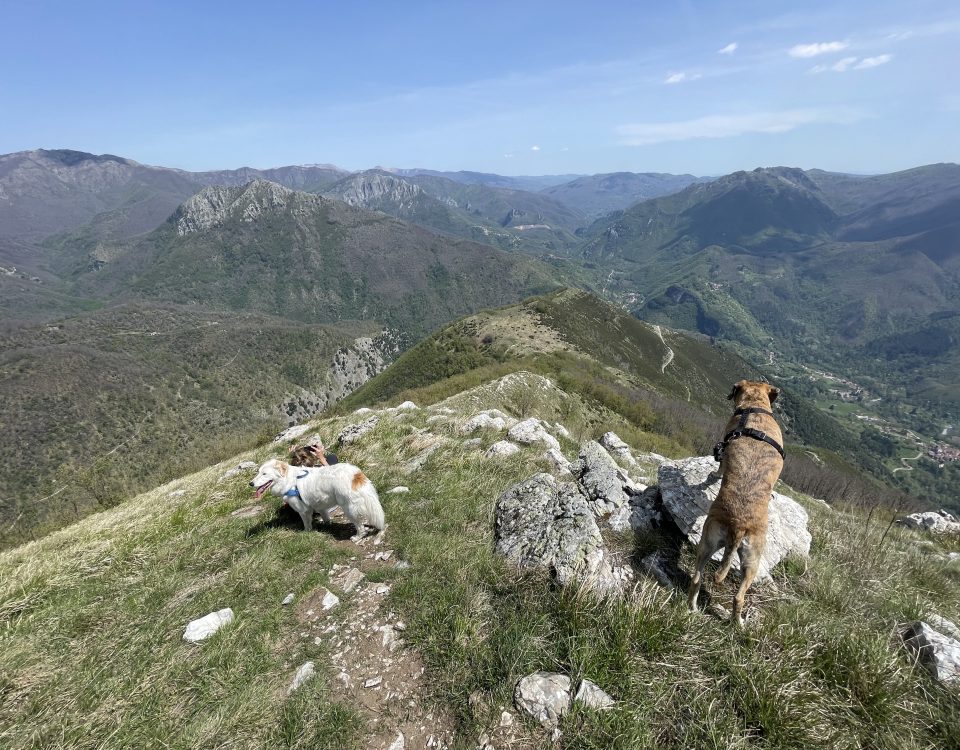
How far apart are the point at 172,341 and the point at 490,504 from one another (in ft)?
756

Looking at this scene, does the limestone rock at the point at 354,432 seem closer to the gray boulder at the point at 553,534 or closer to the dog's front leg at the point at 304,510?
the dog's front leg at the point at 304,510

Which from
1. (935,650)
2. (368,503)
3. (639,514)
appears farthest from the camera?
(368,503)

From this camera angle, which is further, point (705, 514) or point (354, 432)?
point (354, 432)

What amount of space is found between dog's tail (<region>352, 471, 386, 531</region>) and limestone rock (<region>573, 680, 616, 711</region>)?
15.3 feet

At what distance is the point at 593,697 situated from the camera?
4270 mm

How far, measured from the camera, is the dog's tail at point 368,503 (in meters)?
7.86

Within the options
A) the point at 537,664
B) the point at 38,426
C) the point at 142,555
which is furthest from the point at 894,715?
the point at 38,426

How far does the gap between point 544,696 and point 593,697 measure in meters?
0.50

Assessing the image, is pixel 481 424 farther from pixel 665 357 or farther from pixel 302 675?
pixel 665 357

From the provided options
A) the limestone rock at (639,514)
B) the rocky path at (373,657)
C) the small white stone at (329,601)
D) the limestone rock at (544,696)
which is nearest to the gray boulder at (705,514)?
the limestone rock at (639,514)

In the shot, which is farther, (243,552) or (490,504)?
(490,504)

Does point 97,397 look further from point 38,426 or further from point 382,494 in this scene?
point 382,494

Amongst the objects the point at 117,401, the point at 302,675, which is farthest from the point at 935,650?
the point at 117,401

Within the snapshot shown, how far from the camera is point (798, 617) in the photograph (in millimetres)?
5145
